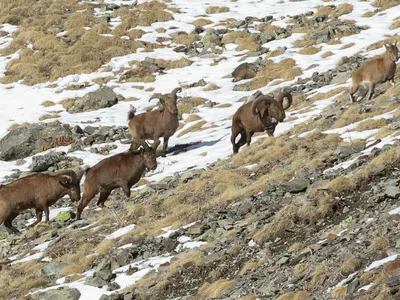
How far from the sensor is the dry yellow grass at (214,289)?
10031mm

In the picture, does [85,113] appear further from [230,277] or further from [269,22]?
[230,277]

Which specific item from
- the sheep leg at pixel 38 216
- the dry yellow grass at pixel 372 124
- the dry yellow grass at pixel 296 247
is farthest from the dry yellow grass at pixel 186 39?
the dry yellow grass at pixel 296 247

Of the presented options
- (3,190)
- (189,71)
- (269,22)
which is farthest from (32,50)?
(3,190)

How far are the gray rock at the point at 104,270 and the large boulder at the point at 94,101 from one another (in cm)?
1993

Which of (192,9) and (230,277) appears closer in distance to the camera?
(230,277)

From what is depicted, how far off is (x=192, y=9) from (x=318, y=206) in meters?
35.4

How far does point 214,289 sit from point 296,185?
391cm

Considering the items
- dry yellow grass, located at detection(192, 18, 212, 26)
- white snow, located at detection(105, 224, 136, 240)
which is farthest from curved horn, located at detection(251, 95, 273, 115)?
dry yellow grass, located at detection(192, 18, 212, 26)

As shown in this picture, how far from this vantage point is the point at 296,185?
44.1ft

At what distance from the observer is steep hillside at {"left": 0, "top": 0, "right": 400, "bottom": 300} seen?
416 inches

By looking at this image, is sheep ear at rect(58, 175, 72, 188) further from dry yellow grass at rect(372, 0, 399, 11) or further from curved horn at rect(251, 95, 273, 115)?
dry yellow grass at rect(372, 0, 399, 11)

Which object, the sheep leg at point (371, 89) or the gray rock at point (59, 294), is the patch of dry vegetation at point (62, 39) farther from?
the gray rock at point (59, 294)

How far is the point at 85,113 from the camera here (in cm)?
3166

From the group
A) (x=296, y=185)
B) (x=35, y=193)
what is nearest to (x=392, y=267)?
(x=296, y=185)
